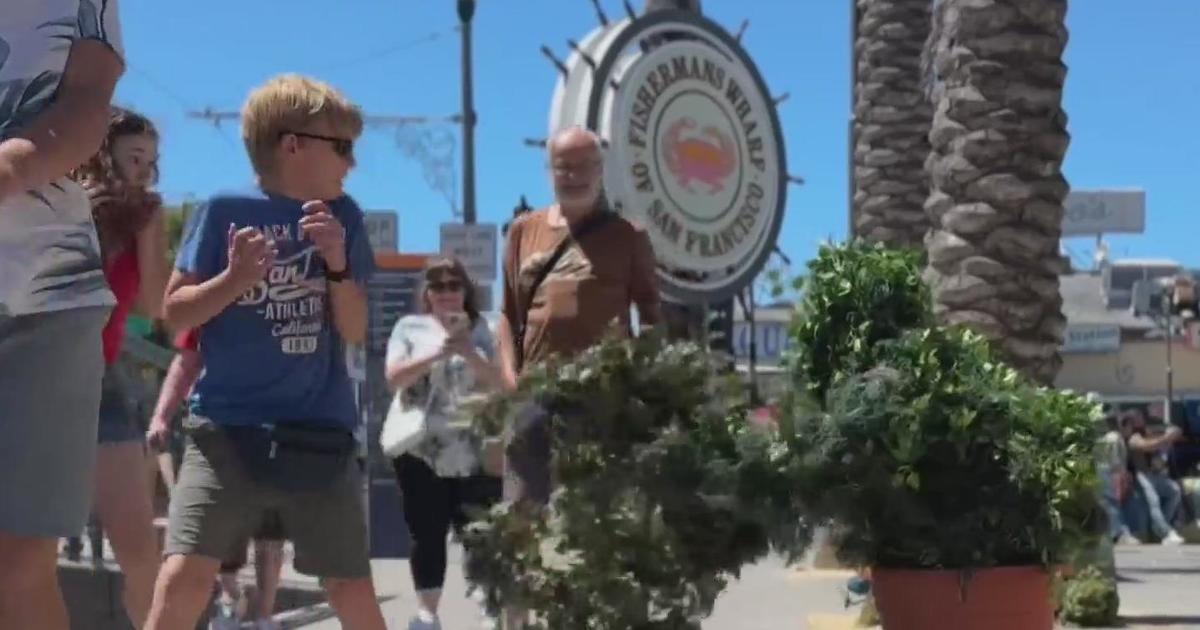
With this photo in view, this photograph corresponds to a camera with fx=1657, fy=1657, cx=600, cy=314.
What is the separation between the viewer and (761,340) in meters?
35.0

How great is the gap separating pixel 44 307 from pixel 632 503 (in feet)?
5.43

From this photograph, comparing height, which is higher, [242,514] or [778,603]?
[242,514]

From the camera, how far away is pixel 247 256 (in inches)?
159

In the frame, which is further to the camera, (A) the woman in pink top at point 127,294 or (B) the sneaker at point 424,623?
(B) the sneaker at point 424,623

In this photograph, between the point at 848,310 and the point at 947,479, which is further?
the point at 848,310

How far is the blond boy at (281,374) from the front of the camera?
Result: 4281 millimetres

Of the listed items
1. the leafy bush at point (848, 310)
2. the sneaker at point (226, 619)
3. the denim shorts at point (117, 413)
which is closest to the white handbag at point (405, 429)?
the sneaker at point (226, 619)

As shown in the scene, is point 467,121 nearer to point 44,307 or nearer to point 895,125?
point 895,125

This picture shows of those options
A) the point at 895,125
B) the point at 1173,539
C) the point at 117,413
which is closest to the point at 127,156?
the point at 117,413

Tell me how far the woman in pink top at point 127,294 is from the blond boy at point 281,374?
359mm

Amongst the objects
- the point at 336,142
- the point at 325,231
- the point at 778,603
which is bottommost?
the point at 778,603

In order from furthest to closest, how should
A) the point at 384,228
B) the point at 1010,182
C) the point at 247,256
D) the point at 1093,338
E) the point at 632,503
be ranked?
the point at 1093,338 < the point at 384,228 < the point at 1010,182 < the point at 632,503 < the point at 247,256

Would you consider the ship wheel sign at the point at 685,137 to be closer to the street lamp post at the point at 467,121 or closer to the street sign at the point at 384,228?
the street lamp post at the point at 467,121

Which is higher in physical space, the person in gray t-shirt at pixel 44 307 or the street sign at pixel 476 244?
the street sign at pixel 476 244
